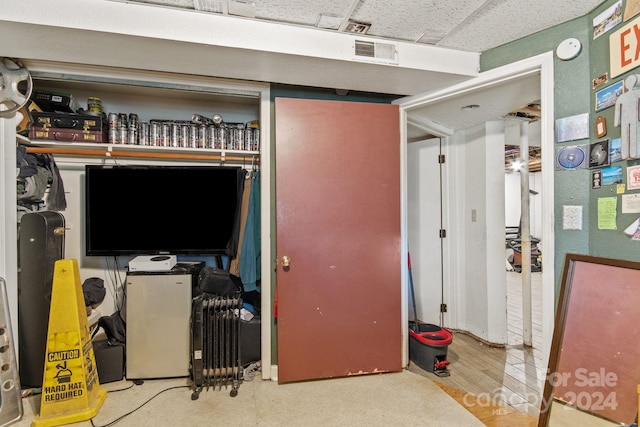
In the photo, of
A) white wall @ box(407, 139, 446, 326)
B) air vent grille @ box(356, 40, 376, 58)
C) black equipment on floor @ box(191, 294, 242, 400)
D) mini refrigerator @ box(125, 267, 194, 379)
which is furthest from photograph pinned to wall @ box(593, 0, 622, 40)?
mini refrigerator @ box(125, 267, 194, 379)

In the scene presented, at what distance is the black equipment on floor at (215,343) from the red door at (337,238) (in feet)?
1.09

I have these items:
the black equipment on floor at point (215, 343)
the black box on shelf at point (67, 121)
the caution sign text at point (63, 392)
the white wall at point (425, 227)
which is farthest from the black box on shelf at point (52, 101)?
the white wall at point (425, 227)

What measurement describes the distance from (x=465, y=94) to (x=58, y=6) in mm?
2522

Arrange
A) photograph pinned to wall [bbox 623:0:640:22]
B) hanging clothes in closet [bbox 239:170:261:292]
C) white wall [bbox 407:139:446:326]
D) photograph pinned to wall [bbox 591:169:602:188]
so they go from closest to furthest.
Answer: photograph pinned to wall [bbox 623:0:640:22], photograph pinned to wall [bbox 591:169:602:188], hanging clothes in closet [bbox 239:170:261:292], white wall [bbox 407:139:446:326]

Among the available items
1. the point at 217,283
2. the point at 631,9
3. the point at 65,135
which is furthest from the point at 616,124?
the point at 65,135

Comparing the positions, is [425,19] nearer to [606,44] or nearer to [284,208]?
[606,44]

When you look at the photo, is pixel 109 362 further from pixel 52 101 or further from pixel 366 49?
pixel 366 49

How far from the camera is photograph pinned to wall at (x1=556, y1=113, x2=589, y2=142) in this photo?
170cm

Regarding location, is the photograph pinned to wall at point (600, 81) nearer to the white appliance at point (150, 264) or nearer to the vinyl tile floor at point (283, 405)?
the vinyl tile floor at point (283, 405)

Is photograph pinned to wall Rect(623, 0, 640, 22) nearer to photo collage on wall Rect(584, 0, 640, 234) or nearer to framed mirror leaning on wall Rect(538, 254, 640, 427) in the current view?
photo collage on wall Rect(584, 0, 640, 234)

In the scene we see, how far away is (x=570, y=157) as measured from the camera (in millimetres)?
1756

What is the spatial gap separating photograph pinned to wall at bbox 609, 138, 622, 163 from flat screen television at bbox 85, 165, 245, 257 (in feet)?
7.58

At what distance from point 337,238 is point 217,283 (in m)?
1.00

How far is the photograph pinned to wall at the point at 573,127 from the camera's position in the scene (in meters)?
1.70
